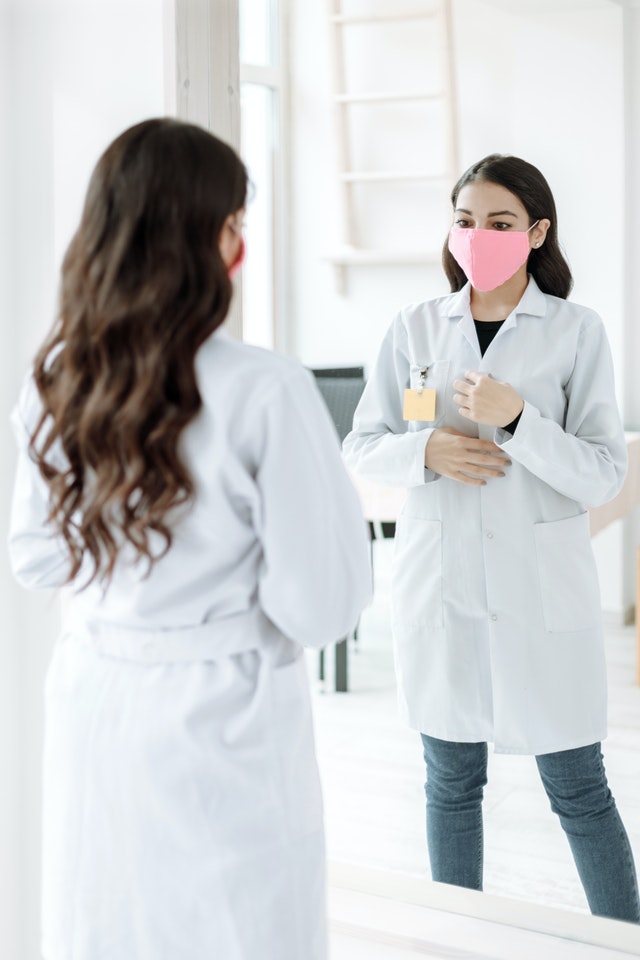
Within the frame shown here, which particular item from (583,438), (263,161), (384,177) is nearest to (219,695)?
(583,438)

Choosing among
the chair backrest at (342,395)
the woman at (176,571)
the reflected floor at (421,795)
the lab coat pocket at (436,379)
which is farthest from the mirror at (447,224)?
the woman at (176,571)

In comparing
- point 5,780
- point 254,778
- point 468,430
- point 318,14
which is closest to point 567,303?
point 468,430

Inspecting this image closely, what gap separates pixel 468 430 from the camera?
1.75 metres

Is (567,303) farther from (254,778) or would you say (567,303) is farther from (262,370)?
(254,778)

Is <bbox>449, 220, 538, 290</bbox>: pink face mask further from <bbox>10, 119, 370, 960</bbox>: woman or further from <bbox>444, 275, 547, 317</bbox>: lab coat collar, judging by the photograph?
<bbox>10, 119, 370, 960</bbox>: woman

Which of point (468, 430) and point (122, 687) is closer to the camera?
point (122, 687)

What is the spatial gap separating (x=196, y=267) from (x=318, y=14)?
8.45 ft

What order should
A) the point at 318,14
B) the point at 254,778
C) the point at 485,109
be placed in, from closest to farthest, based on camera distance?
the point at 254,778
the point at 485,109
the point at 318,14

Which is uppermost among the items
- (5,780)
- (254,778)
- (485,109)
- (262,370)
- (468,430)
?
(485,109)

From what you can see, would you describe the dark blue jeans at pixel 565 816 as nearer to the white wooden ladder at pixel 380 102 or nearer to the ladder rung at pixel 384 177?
the white wooden ladder at pixel 380 102

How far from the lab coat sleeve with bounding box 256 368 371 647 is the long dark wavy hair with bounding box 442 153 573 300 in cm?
82

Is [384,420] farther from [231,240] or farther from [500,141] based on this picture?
[500,141]

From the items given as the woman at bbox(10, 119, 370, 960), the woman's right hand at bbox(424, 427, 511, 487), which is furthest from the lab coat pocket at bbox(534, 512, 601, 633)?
the woman at bbox(10, 119, 370, 960)

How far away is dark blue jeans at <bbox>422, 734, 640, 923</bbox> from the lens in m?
1.72
